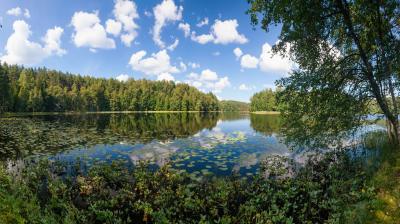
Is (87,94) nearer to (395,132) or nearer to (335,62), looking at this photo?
(335,62)

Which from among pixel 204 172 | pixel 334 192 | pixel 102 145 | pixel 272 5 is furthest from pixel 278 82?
pixel 102 145

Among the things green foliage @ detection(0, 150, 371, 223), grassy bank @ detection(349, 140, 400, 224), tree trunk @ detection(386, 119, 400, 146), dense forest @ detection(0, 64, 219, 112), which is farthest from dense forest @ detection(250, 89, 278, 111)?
grassy bank @ detection(349, 140, 400, 224)

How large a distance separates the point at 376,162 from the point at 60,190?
1409cm

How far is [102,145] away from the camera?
71.1 ft

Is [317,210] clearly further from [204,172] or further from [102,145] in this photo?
[102,145]

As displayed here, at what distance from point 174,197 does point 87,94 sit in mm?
123629

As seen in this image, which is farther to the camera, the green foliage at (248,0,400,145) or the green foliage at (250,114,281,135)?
the green foliage at (250,114,281,135)

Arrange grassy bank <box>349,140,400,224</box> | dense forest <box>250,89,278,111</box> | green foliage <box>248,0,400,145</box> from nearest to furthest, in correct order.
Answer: grassy bank <box>349,140,400,224</box>
green foliage <box>248,0,400,145</box>
dense forest <box>250,89,278,111</box>

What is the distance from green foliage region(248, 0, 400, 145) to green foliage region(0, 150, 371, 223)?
8.77 ft

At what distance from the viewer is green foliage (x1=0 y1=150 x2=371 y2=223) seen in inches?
306

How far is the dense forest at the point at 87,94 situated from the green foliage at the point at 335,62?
8687cm

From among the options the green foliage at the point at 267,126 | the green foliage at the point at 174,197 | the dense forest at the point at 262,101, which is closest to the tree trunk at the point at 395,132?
the green foliage at the point at 174,197

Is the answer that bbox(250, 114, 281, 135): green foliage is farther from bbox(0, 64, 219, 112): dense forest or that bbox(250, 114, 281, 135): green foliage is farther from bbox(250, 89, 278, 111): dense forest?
bbox(250, 89, 278, 111): dense forest

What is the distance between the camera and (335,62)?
11344mm
